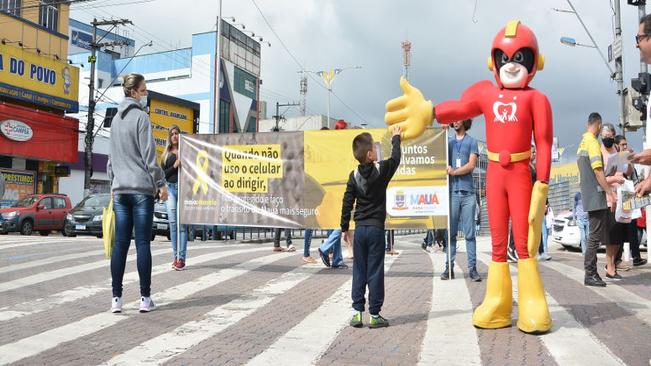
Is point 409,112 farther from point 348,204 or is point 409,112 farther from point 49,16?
point 49,16

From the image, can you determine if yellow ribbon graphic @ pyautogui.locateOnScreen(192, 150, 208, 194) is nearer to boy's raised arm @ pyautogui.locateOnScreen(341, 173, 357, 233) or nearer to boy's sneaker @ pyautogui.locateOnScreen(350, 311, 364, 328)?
boy's raised arm @ pyautogui.locateOnScreen(341, 173, 357, 233)

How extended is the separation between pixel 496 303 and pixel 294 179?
3.88m

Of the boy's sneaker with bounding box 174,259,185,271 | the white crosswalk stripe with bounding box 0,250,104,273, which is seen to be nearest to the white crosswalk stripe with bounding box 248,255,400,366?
the boy's sneaker with bounding box 174,259,185,271

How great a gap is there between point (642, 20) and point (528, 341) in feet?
7.54

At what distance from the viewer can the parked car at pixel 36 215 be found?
65.9 ft

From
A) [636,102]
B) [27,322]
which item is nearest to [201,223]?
[27,322]

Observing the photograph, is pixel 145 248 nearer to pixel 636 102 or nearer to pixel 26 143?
pixel 636 102

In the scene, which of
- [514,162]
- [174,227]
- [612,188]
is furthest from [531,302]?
[174,227]

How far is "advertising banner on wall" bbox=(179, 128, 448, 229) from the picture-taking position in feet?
23.7

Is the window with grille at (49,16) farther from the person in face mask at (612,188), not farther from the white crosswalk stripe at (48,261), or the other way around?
the person in face mask at (612,188)

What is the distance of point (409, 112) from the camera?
4930 millimetres

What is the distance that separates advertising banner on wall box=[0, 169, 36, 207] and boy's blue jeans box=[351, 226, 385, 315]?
28716mm

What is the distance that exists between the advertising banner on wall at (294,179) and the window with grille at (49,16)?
100 feet

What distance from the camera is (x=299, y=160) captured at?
7.71 metres
